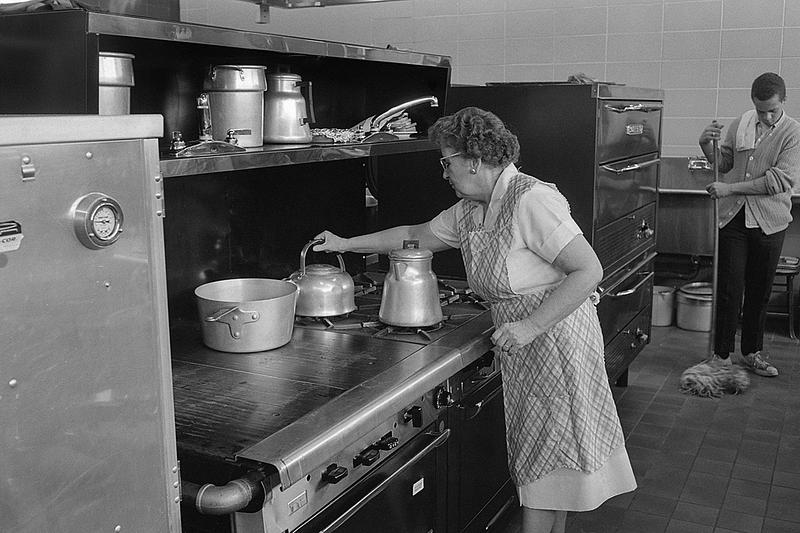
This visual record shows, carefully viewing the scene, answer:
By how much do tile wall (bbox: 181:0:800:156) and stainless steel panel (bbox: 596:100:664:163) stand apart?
5.06ft

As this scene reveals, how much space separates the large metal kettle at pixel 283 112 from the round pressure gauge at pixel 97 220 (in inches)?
57.3

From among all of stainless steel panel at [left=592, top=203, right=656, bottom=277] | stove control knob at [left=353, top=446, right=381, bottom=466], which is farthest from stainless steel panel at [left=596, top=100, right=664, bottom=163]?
stove control knob at [left=353, top=446, right=381, bottom=466]

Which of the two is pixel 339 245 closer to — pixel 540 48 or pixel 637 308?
pixel 637 308

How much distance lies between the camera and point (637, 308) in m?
4.89

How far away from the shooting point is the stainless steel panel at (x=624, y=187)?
13.1 ft

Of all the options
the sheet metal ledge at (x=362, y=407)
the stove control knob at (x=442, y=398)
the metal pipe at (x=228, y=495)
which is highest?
the sheet metal ledge at (x=362, y=407)

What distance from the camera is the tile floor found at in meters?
3.57

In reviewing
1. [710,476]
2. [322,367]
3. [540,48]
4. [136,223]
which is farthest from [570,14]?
[136,223]

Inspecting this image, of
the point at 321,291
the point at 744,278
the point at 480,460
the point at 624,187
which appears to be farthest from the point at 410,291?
the point at 744,278

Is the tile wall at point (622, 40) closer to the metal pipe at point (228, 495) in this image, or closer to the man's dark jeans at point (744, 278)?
the man's dark jeans at point (744, 278)

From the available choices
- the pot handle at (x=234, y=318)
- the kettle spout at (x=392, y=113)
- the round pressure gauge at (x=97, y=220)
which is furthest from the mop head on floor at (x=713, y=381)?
the round pressure gauge at (x=97, y=220)

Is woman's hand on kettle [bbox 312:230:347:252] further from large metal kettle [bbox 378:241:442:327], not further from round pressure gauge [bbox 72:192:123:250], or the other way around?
round pressure gauge [bbox 72:192:123:250]

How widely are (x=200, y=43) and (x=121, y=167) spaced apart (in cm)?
95

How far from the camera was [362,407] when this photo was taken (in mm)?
2209
